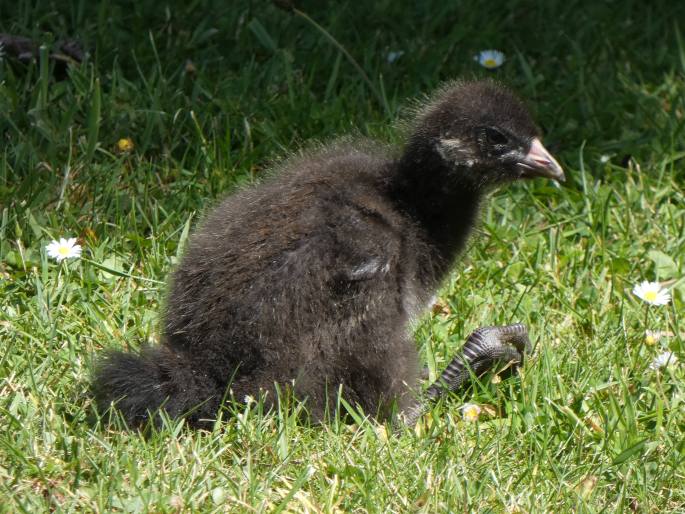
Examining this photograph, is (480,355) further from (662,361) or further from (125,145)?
(125,145)

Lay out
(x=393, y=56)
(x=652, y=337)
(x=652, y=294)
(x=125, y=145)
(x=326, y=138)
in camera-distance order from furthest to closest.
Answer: (x=393, y=56) → (x=125, y=145) → (x=326, y=138) → (x=652, y=294) → (x=652, y=337)

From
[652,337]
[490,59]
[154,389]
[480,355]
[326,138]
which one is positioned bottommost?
[652,337]

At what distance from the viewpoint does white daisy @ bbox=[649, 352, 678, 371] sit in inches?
161

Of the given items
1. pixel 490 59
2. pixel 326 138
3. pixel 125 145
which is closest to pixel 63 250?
pixel 125 145

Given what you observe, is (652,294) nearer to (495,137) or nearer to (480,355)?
(480,355)

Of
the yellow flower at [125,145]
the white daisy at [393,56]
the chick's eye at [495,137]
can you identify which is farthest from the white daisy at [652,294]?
the yellow flower at [125,145]

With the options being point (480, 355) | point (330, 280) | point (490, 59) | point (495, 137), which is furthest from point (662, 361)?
point (490, 59)

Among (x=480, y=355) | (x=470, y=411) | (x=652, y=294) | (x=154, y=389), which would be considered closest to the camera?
(x=154, y=389)

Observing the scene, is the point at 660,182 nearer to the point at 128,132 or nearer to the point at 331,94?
the point at 331,94

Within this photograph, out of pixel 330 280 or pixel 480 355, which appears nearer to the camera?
pixel 330 280

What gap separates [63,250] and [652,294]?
7.38 feet

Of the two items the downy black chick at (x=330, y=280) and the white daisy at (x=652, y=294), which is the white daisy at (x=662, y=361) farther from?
the downy black chick at (x=330, y=280)

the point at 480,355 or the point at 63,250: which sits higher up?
the point at 63,250

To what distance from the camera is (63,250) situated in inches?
171
